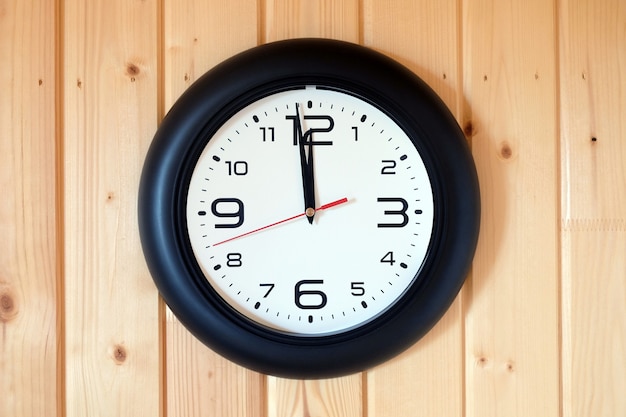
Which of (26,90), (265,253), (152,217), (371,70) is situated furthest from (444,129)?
(26,90)

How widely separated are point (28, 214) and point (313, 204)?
0.38 meters

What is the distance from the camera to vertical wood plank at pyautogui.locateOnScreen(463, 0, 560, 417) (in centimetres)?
76

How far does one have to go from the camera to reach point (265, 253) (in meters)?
0.71

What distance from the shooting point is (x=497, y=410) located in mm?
761

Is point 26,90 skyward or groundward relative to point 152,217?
skyward

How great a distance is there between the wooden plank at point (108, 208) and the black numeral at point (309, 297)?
0.64 feet

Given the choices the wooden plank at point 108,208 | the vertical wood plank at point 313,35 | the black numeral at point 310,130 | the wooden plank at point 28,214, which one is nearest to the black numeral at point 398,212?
the black numeral at point 310,130

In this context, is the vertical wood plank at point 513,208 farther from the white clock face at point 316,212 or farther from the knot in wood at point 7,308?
the knot in wood at point 7,308

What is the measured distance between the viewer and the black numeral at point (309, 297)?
71cm

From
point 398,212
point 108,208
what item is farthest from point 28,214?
point 398,212

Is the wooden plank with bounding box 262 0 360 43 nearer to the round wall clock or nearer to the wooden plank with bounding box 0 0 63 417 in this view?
the round wall clock

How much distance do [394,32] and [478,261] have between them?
33cm

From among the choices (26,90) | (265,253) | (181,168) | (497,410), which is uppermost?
(26,90)

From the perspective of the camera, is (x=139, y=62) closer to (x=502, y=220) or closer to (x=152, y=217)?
(x=152, y=217)
